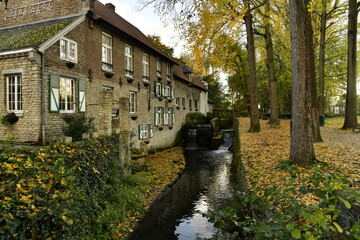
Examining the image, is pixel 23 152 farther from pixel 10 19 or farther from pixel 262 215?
pixel 10 19

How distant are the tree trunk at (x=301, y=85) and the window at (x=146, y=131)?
1129 cm

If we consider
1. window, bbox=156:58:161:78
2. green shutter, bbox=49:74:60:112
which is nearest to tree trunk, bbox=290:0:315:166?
green shutter, bbox=49:74:60:112

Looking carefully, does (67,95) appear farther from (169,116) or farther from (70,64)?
(169,116)

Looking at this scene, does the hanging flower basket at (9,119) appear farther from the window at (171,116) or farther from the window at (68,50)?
the window at (171,116)

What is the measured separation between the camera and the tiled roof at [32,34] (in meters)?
9.60

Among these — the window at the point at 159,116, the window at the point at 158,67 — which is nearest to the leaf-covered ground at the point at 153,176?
the window at the point at 159,116

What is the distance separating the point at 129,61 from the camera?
1527 cm

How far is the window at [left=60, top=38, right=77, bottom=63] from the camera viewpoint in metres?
10.1

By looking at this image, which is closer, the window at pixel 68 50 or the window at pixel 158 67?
the window at pixel 68 50

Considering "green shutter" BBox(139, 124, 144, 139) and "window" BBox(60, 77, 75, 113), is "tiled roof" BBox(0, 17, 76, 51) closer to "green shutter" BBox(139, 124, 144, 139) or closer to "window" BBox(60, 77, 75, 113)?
"window" BBox(60, 77, 75, 113)

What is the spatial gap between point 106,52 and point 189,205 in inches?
369

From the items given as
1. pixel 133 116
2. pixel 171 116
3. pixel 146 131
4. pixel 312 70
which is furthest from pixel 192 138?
pixel 312 70

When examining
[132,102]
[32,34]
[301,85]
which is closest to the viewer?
[301,85]

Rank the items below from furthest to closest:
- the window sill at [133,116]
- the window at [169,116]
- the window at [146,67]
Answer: the window at [169,116] < the window at [146,67] < the window sill at [133,116]
